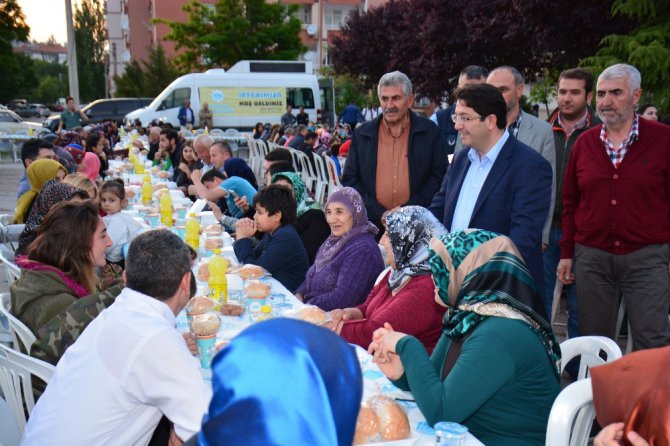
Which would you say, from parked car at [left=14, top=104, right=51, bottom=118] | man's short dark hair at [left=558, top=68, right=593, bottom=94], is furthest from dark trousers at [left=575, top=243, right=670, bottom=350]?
parked car at [left=14, top=104, right=51, bottom=118]

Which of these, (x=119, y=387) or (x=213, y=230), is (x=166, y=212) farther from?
(x=119, y=387)

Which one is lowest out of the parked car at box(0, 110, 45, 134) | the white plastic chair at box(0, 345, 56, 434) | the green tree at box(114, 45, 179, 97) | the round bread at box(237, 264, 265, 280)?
the white plastic chair at box(0, 345, 56, 434)

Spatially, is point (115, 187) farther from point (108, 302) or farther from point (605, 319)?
point (605, 319)

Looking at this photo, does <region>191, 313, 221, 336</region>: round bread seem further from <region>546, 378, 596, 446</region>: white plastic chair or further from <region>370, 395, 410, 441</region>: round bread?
<region>546, 378, 596, 446</region>: white plastic chair

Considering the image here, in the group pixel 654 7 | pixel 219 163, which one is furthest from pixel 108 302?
pixel 654 7

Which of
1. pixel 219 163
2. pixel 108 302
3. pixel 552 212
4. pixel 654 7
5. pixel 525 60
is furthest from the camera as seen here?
pixel 525 60

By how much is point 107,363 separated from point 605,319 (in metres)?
2.95

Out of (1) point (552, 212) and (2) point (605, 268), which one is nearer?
(2) point (605, 268)

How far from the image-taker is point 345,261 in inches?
144

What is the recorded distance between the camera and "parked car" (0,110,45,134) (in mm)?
20391

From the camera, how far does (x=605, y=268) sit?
3.63 m

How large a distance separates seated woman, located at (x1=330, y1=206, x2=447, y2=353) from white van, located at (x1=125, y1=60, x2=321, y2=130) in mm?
17814

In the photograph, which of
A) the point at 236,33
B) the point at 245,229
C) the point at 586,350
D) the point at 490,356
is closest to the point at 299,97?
the point at 236,33

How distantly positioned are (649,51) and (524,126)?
5.42 m
